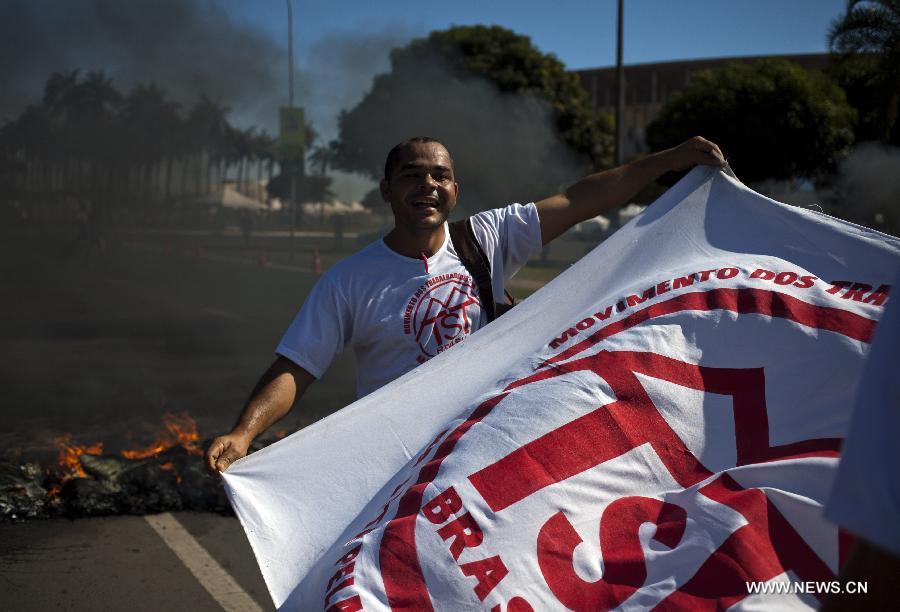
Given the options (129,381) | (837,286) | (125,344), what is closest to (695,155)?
(837,286)

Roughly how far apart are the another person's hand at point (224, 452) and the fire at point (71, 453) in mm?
2658

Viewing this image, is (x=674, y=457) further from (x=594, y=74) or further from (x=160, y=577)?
(x=594, y=74)

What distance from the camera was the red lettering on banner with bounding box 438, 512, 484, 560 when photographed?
1807 mm

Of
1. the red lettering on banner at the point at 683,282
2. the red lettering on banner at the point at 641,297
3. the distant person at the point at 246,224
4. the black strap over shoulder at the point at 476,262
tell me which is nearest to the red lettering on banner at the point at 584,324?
the red lettering on banner at the point at 641,297

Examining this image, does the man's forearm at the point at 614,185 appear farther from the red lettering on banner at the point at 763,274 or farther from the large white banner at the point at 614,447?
the red lettering on banner at the point at 763,274

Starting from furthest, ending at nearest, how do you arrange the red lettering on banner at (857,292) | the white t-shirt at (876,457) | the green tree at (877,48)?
the green tree at (877,48) → the red lettering on banner at (857,292) → the white t-shirt at (876,457)

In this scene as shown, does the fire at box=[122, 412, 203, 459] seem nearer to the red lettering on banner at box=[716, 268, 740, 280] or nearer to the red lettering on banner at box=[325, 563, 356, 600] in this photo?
the red lettering on banner at box=[325, 563, 356, 600]

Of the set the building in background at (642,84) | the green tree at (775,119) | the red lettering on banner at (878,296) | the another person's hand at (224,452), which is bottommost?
the another person's hand at (224,452)

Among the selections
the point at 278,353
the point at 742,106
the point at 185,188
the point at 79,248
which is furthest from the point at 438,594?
the point at 742,106

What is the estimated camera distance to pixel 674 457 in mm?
1918

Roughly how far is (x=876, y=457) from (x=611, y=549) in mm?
951

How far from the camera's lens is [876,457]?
2.93ft

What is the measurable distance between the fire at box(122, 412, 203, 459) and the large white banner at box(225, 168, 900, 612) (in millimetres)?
2963

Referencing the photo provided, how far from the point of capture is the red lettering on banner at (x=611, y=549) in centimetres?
172
